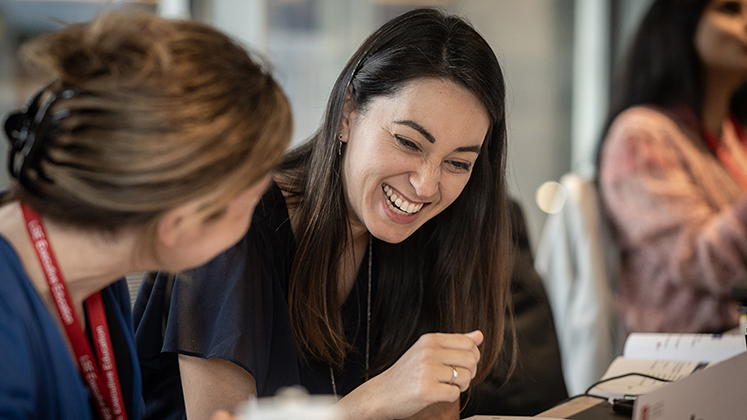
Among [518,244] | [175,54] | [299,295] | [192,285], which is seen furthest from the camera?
[518,244]

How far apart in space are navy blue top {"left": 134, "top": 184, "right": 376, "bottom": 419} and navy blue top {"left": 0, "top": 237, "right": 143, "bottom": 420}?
238mm

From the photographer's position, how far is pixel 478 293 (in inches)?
51.6

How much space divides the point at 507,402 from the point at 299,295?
571 mm

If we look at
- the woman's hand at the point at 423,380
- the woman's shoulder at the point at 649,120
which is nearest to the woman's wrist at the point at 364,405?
the woman's hand at the point at 423,380

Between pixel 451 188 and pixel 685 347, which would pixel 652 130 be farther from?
pixel 451 188

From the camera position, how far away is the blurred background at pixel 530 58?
270 centimetres

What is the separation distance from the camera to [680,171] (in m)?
1.95

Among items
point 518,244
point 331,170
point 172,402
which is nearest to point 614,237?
point 518,244

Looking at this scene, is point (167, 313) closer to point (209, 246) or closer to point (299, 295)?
point (299, 295)

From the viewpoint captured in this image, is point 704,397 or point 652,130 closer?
point 704,397

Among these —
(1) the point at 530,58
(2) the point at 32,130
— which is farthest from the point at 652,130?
A: (2) the point at 32,130

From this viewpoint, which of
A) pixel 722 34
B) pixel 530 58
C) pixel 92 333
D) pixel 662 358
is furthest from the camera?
pixel 530 58

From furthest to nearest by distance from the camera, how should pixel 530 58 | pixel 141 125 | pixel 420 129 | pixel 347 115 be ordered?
pixel 530 58 → pixel 347 115 → pixel 420 129 → pixel 141 125

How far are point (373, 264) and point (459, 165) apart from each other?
315 millimetres
